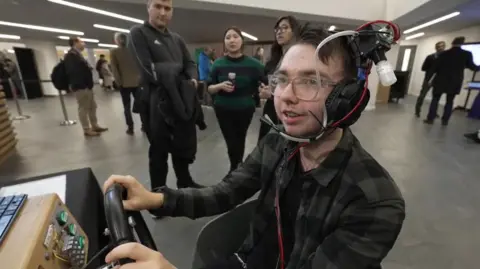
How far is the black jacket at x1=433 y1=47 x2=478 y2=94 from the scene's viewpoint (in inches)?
198

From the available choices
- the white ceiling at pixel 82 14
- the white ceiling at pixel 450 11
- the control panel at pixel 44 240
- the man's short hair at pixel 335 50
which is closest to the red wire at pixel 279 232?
the man's short hair at pixel 335 50

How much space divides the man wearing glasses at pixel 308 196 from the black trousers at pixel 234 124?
1394 mm

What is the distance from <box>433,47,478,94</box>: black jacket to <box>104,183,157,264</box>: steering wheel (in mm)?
6272

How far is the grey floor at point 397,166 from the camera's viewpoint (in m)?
1.79

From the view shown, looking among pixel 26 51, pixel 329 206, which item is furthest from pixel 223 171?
pixel 26 51

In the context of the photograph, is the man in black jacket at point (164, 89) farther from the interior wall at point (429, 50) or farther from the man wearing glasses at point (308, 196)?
the interior wall at point (429, 50)

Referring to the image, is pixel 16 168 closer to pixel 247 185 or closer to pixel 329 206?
pixel 247 185

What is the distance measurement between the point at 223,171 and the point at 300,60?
239 cm

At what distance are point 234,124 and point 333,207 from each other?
1760 millimetres

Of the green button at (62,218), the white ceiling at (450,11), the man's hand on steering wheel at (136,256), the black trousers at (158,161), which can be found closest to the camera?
the man's hand on steering wheel at (136,256)

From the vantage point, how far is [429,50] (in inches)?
402

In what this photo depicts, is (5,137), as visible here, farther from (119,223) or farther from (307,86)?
(307,86)

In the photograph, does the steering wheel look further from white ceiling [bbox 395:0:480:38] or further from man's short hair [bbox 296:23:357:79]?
white ceiling [bbox 395:0:480:38]

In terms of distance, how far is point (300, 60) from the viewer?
725mm
